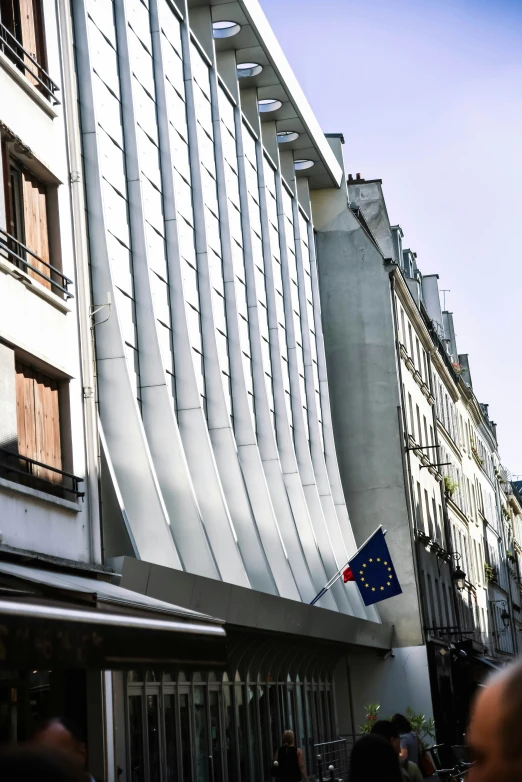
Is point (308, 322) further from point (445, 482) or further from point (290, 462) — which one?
point (445, 482)

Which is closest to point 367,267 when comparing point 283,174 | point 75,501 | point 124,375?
point 283,174

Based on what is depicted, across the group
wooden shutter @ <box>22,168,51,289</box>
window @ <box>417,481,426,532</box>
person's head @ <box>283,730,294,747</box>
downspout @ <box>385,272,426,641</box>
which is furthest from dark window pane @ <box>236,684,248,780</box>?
window @ <box>417,481,426,532</box>

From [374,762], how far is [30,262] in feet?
39.1

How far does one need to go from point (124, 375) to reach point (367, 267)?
21.9m

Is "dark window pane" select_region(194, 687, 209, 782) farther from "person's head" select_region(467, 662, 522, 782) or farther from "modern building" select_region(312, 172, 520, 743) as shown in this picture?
"person's head" select_region(467, 662, 522, 782)

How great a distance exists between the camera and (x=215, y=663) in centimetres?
1214

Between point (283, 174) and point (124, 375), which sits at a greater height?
point (283, 174)

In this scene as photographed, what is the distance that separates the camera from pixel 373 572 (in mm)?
28344

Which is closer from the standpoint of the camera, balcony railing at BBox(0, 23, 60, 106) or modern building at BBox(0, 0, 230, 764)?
modern building at BBox(0, 0, 230, 764)

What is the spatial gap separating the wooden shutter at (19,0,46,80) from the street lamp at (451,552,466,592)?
105ft

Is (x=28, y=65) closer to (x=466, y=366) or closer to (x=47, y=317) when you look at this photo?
(x=47, y=317)

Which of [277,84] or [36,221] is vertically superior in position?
[277,84]

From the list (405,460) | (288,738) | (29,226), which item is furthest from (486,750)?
(405,460)

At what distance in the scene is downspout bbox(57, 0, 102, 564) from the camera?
16.4 m
